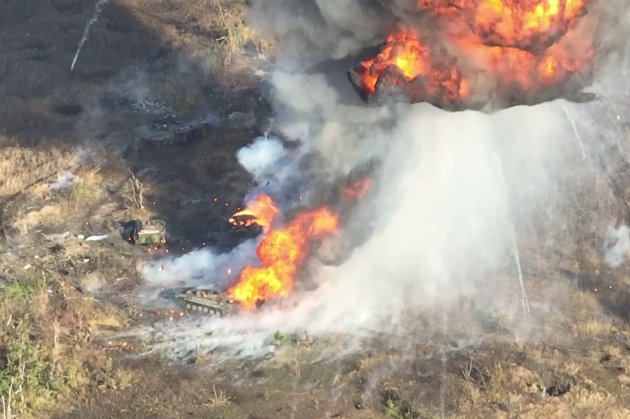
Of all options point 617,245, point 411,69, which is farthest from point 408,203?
point 617,245

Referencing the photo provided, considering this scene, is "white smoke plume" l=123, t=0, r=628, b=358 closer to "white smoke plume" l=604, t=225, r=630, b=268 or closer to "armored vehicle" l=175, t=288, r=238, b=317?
"white smoke plume" l=604, t=225, r=630, b=268

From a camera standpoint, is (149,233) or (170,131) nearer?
(149,233)

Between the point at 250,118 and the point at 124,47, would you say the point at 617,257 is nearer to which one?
the point at 250,118

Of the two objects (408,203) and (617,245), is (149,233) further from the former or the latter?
(617,245)

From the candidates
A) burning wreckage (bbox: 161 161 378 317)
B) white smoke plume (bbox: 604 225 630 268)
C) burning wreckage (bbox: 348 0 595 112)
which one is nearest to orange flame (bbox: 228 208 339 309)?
burning wreckage (bbox: 161 161 378 317)

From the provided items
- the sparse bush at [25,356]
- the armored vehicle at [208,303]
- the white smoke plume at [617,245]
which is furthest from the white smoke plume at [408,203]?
the sparse bush at [25,356]

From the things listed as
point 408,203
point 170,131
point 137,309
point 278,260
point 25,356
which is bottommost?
point 137,309

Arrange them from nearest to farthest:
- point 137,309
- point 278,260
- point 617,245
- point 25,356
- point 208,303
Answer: point 25,356 < point 208,303 < point 137,309 < point 278,260 < point 617,245
